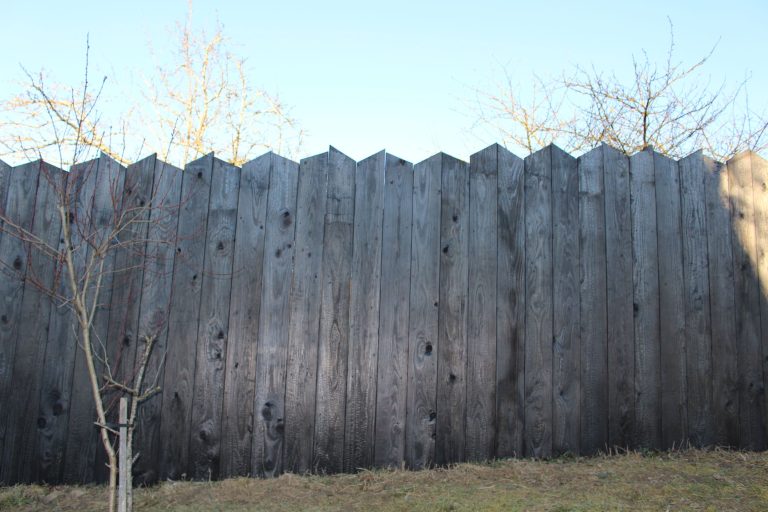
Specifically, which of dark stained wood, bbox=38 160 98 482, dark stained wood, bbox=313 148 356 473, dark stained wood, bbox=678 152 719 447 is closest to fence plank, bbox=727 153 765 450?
dark stained wood, bbox=678 152 719 447

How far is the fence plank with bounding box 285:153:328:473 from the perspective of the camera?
11.9ft

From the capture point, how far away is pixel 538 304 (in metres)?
3.83

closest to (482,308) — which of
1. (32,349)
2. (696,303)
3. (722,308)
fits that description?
(696,303)

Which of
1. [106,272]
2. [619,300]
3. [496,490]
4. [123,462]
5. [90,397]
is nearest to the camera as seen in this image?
[123,462]

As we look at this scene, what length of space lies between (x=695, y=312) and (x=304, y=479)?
95.9 inches

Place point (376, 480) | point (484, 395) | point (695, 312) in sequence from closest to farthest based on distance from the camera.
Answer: point (376, 480) < point (484, 395) < point (695, 312)

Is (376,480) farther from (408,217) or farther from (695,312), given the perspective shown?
(695,312)

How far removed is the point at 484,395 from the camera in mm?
3713

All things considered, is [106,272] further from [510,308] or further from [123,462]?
[510,308]

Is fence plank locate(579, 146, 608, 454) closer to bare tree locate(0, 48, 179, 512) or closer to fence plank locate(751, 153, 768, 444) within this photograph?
fence plank locate(751, 153, 768, 444)

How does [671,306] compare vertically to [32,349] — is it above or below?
above

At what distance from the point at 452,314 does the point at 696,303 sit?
1480mm

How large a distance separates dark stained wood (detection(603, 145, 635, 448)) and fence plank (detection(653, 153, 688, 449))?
7.7 inches

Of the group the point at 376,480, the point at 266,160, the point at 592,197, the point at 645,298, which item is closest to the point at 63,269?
the point at 266,160
